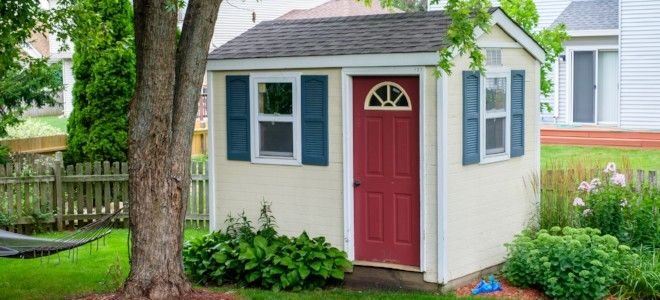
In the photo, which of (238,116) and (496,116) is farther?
(238,116)

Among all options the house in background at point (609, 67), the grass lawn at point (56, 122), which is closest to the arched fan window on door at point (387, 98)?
the house in background at point (609, 67)

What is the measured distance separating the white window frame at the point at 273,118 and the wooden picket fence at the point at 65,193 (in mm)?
4596

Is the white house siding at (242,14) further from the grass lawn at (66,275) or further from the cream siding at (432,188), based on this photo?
the cream siding at (432,188)

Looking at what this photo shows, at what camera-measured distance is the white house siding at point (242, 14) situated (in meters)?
34.9

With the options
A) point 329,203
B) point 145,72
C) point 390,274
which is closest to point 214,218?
point 329,203

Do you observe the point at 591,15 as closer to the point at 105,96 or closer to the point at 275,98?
the point at 105,96

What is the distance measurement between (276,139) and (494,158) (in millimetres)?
2536

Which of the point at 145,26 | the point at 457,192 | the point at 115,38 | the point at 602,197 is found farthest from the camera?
the point at 115,38

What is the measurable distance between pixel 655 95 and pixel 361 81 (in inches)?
598

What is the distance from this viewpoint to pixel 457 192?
9.98m

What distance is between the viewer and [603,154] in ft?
67.8

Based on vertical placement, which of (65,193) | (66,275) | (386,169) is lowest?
(66,275)

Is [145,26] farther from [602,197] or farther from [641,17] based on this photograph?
[641,17]

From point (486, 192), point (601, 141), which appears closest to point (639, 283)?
point (486, 192)
